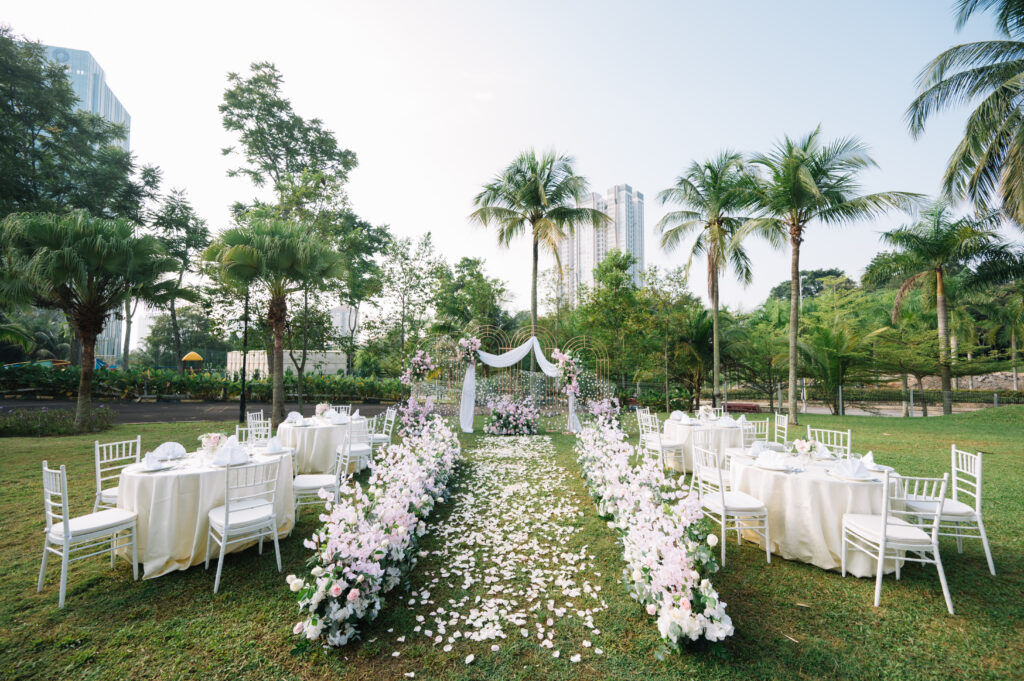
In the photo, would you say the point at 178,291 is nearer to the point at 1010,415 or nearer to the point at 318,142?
the point at 318,142

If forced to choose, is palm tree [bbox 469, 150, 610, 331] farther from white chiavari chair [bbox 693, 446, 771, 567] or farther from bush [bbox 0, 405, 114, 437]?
bush [bbox 0, 405, 114, 437]

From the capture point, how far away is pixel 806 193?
12438 millimetres

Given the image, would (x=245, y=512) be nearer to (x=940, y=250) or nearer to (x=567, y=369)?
(x=567, y=369)

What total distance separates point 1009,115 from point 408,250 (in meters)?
21.2

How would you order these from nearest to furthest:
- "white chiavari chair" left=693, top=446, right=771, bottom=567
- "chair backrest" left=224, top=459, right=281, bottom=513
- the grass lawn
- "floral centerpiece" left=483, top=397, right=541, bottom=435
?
the grass lawn, "white chiavari chair" left=693, top=446, right=771, bottom=567, "chair backrest" left=224, top=459, right=281, bottom=513, "floral centerpiece" left=483, top=397, right=541, bottom=435

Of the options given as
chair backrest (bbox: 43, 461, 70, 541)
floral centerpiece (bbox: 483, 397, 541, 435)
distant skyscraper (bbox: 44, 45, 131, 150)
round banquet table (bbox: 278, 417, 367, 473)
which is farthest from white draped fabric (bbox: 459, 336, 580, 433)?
distant skyscraper (bbox: 44, 45, 131, 150)

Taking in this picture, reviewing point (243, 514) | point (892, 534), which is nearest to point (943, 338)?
point (892, 534)

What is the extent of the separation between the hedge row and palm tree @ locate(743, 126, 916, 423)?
1628cm

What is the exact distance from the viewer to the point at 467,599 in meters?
3.43

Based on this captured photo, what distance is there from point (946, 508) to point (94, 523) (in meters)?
7.37

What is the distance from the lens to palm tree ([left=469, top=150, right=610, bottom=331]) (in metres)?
14.3

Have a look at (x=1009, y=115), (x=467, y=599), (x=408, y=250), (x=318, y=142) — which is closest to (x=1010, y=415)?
(x=1009, y=115)

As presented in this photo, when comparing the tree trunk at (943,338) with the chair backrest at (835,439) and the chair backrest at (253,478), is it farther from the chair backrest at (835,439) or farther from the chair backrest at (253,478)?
the chair backrest at (253,478)

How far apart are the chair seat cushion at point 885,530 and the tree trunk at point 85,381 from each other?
1479 centimetres
